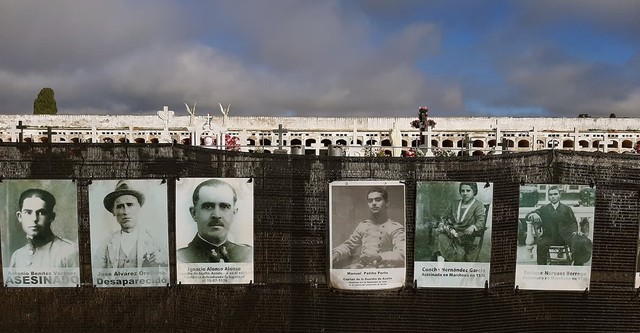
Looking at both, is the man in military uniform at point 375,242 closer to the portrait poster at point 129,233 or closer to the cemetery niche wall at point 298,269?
the cemetery niche wall at point 298,269

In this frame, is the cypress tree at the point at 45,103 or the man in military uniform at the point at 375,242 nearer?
the man in military uniform at the point at 375,242

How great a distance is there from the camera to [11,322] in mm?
6988

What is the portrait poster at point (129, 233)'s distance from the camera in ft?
23.1

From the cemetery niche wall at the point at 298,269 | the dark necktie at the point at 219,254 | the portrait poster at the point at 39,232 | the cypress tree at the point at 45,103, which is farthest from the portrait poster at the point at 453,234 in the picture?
the cypress tree at the point at 45,103

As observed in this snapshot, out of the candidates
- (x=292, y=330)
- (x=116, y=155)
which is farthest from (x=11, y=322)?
(x=292, y=330)

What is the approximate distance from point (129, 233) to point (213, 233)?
3.40 feet

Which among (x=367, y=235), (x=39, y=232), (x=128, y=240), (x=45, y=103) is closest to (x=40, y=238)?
(x=39, y=232)

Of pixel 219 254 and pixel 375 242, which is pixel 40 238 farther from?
pixel 375 242

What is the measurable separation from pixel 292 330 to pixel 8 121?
3738 centimetres

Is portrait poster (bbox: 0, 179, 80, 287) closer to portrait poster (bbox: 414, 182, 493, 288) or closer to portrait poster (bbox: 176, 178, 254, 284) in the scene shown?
portrait poster (bbox: 176, 178, 254, 284)

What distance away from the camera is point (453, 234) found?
7160 mm

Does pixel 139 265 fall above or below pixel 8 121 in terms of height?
below

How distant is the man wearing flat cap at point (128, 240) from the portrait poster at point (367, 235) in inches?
84.6

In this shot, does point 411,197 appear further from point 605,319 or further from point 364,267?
point 605,319
